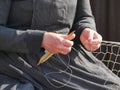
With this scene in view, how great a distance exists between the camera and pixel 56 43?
141cm

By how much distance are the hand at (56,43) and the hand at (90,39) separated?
17 centimetres

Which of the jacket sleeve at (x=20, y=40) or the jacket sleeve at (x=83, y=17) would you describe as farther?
the jacket sleeve at (x=83, y=17)

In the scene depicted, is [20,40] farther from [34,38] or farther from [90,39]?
[90,39]

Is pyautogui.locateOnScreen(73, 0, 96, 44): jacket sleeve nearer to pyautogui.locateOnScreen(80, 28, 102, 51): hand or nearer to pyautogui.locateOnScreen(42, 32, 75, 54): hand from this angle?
pyautogui.locateOnScreen(80, 28, 102, 51): hand

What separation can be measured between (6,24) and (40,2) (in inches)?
6.3

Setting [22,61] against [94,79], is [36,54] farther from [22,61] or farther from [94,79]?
[94,79]

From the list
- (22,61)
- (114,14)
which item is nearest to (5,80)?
(22,61)

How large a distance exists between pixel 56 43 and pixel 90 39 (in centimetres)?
21

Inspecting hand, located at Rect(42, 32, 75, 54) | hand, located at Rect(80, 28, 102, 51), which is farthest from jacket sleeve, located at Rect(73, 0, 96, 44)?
hand, located at Rect(42, 32, 75, 54)

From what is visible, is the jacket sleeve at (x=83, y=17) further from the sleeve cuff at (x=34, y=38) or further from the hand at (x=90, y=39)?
the sleeve cuff at (x=34, y=38)

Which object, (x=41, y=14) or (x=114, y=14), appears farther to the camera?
(x=114, y=14)

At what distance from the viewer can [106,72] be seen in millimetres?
1606

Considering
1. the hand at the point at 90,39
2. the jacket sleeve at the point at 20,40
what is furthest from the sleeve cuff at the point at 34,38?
the hand at the point at 90,39

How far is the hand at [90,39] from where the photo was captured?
1.56 metres
